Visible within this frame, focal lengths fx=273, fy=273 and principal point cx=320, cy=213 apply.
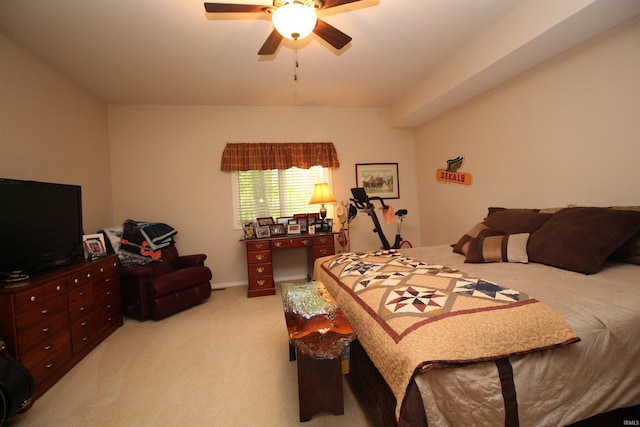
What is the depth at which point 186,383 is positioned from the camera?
1.88m

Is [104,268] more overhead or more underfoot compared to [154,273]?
more overhead

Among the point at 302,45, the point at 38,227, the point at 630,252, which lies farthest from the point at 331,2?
the point at 38,227

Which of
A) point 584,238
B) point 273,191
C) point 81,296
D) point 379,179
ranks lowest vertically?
point 81,296

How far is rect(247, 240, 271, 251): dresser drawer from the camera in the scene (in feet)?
12.1

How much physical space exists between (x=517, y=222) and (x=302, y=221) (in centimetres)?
265

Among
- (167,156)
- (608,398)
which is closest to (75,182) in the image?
(167,156)

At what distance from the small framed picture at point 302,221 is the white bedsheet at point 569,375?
3.00 meters

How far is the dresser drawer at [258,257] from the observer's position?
3688 mm

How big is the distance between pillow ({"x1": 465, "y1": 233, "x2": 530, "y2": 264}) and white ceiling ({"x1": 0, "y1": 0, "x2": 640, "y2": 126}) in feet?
5.18

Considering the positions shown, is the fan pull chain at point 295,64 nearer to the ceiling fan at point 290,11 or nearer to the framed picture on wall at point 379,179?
the ceiling fan at point 290,11

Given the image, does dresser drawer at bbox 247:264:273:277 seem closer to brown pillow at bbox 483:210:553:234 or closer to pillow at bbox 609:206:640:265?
brown pillow at bbox 483:210:553:234

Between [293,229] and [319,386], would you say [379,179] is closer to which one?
[293,229]

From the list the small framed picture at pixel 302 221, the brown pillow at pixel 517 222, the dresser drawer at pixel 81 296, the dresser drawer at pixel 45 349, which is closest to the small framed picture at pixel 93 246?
the dresser drawer at pixel 81 296

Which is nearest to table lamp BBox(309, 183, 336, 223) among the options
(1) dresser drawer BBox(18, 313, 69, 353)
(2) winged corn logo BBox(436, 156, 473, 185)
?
(2) winged corn logo BBox(436, 156, 473, 185)
